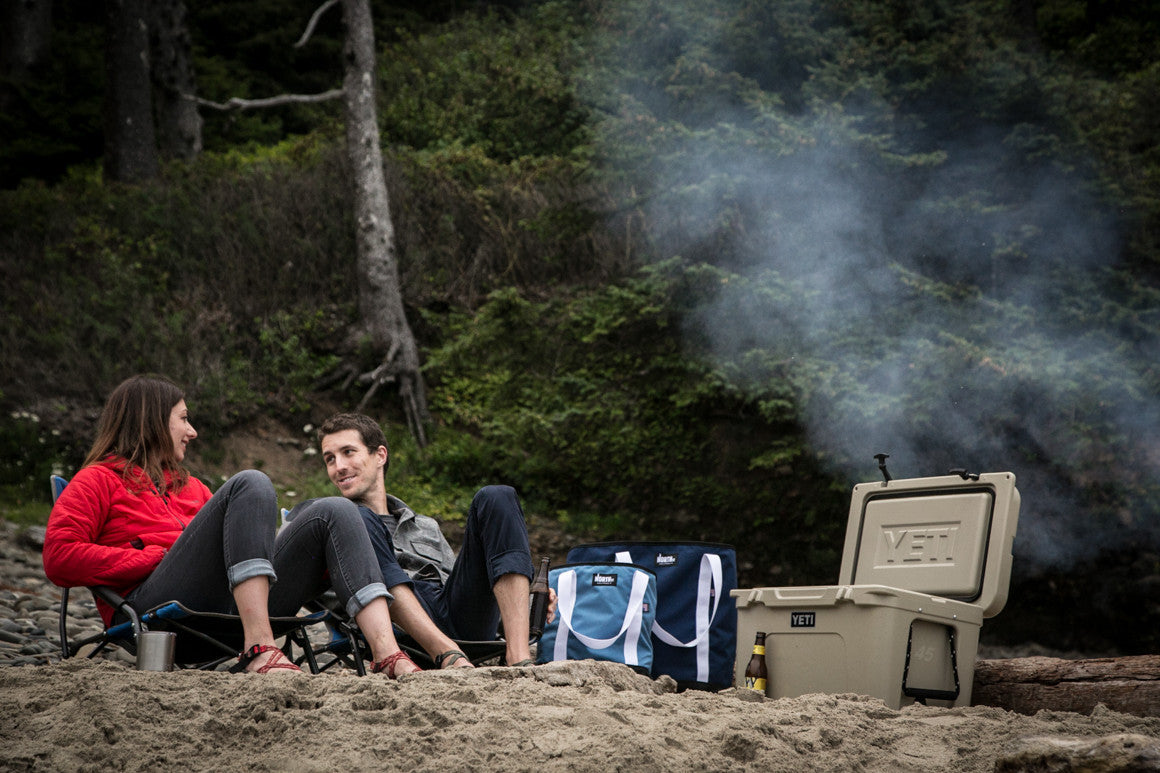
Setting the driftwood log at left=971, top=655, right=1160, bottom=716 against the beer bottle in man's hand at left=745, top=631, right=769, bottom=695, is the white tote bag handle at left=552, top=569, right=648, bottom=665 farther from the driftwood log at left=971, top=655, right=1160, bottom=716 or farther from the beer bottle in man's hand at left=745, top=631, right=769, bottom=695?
the driftwood log at left=971, top=655, right=1160, bottom=716

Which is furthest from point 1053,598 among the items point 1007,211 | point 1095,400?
point 1007,211

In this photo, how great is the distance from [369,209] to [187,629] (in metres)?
6.75

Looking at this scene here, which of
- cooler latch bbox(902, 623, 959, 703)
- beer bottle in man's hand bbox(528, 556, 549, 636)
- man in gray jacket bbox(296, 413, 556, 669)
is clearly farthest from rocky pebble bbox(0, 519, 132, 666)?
cooler latch bbox(902, 623, 959, 703)

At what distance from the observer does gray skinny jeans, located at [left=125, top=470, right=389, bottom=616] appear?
2762 millimetres

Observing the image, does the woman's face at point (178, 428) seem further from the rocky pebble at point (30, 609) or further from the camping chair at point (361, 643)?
the rocky pebble at point (30, 609)

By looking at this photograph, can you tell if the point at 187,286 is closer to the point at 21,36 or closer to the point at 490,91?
the point at 490,91

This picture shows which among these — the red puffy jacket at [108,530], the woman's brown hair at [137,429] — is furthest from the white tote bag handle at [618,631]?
the woman's brown hair at [137,429]

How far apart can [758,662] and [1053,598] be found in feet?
14.6

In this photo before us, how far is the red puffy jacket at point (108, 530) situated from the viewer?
9.22 feet

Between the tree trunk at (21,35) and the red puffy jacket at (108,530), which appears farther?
the tree trunk at (21,35)

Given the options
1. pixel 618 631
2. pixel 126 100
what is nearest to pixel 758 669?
pixel 618 631

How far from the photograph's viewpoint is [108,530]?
296cm

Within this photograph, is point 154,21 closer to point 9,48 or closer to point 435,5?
point 9,48

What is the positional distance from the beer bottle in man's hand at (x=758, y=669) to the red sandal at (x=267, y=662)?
4.91 ft
